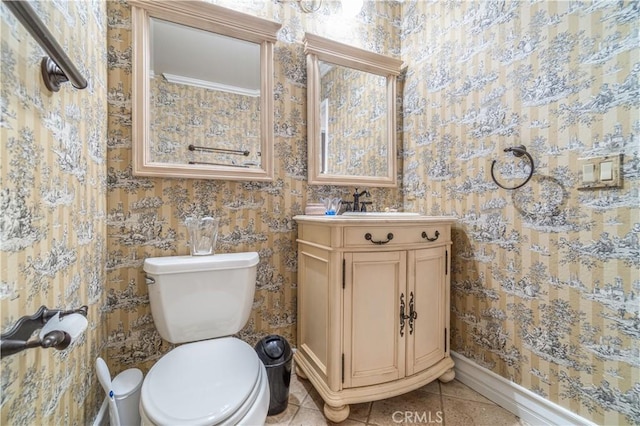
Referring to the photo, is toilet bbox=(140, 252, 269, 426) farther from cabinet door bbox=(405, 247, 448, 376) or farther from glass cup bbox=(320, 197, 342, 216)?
cabinet door bbox=(405, 247, 448, 376)

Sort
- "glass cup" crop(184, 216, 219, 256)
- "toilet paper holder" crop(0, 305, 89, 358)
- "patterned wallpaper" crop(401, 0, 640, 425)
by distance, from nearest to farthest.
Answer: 1. "toilet paper holder" crop(0, 305, 89, 358)
2. "patterned wallpaper" crop(401, 0, 640, 425)
3. "glass cup" crop(184, 216, 219, 256)

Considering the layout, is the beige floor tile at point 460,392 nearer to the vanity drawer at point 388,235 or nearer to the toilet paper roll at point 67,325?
the vanity drawer at point 388,235

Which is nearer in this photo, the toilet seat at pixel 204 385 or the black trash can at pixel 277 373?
the toilet seat at pixel 204 385

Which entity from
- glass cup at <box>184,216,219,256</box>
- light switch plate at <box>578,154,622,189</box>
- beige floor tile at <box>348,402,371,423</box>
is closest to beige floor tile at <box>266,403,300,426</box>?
beige floor tile at <box>348,402,371,423</box>

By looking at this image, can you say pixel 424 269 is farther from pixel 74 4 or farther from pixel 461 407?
pixel 74 4

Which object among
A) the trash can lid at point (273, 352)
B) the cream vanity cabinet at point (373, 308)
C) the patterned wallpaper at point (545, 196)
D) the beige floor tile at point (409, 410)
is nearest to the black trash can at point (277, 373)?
the trash can lid at point (273, 352)

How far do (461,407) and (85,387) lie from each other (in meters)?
1.57

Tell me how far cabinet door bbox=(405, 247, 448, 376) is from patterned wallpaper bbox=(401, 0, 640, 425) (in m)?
0.20

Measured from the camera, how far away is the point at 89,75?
1.00 m

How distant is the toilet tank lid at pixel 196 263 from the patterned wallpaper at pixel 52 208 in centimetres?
21

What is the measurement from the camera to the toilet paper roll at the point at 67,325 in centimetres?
58

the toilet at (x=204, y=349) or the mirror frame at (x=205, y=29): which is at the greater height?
the mirror frame at (x=205, y=29)

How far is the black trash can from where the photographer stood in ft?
3.97

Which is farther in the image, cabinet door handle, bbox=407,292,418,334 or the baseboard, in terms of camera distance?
cabinet door handle, bbox=407,292,418,334
